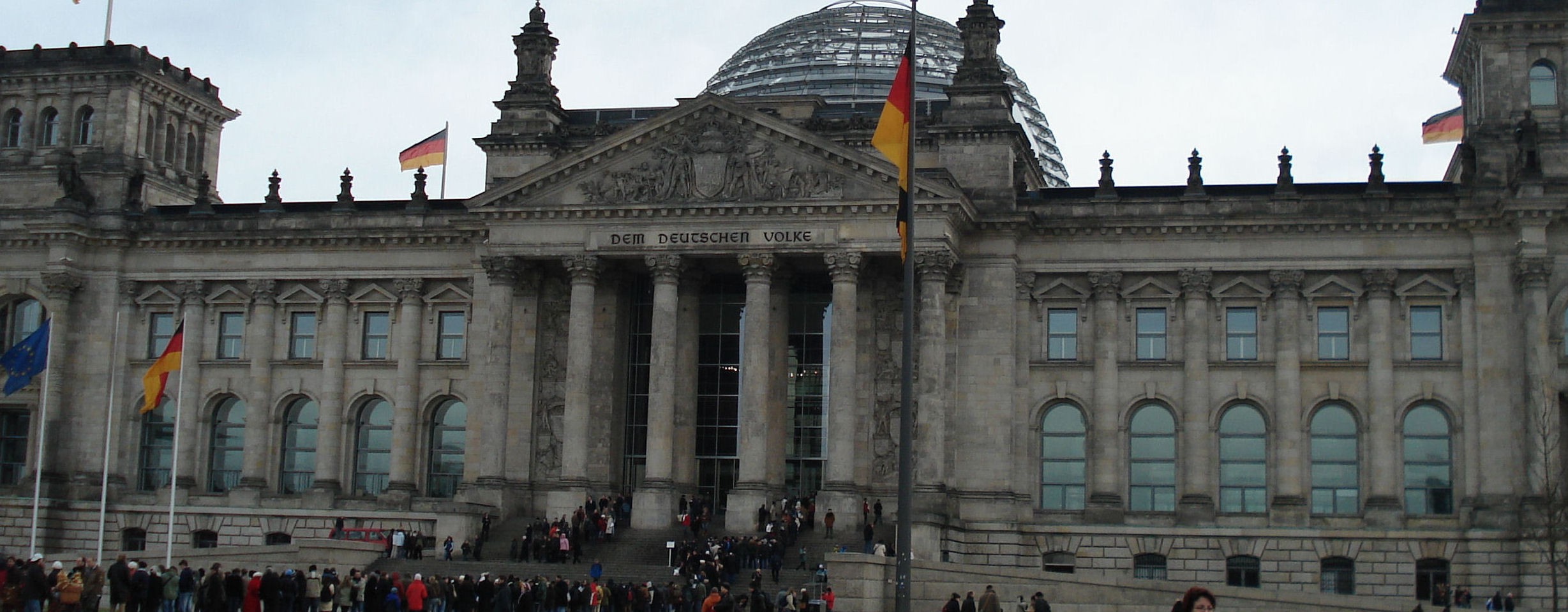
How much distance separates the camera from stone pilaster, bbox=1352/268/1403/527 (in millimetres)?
57500

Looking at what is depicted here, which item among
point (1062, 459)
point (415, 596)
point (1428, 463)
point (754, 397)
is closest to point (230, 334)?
point (754, 397)

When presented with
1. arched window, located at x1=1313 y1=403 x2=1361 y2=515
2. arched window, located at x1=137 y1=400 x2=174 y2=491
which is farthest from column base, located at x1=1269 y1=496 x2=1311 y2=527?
arched window, located at x1=137 y1=400 x2=174 y2=491

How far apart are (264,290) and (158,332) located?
4745mm

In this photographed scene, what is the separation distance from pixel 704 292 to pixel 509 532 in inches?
420

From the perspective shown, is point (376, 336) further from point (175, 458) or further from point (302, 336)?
point (175, 458)

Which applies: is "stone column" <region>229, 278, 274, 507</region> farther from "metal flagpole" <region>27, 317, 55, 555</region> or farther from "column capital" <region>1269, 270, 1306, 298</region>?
"column capital" <region>1269, 270, 1306, 298</region>

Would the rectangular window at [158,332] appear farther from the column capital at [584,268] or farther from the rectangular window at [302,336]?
the column capital at [584,268]

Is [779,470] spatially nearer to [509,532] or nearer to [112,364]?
[509,532]

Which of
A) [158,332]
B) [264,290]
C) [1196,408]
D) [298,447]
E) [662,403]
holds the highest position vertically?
[264,290]

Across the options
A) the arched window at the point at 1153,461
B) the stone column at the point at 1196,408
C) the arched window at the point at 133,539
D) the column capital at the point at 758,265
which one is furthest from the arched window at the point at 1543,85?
the arched window at the point at 133,539

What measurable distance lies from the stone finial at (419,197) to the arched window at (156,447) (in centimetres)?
1186

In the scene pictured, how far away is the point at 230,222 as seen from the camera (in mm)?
67375

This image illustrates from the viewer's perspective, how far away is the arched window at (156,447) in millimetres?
67688

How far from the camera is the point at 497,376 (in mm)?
60938
